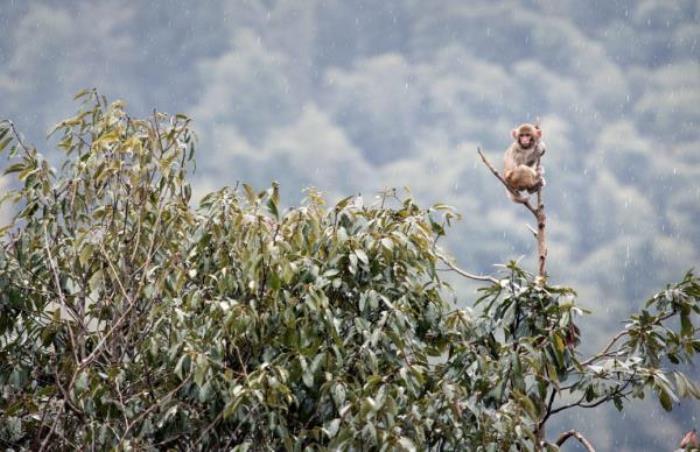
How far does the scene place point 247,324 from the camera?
455 centimetres

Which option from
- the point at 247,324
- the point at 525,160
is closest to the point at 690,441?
the point at 247,324

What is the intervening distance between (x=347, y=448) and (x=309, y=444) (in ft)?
1.82

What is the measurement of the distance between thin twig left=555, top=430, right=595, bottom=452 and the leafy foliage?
24cm

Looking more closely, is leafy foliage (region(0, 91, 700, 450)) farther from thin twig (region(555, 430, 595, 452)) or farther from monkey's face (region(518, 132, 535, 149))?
monkey's face (region(518, 132, 535, 149))

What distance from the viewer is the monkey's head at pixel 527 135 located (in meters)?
8.26

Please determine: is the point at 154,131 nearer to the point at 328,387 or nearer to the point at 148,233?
the point at 148,233

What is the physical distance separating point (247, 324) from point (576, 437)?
2.18 m

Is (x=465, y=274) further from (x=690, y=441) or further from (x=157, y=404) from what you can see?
(x=157, y=404)

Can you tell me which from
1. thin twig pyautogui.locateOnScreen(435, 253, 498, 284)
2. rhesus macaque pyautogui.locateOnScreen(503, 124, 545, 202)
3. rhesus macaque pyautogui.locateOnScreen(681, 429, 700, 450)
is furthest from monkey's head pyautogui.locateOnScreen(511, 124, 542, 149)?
rhesus macaque pyautogui.locateOnScreen(681, 429, 700, 450)

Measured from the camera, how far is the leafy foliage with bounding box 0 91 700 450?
4641 millimetres

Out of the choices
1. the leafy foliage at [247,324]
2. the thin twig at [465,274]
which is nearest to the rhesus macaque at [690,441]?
the leafy foliage at [247,324]

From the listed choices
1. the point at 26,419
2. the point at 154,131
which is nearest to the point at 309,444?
the point at 26,419

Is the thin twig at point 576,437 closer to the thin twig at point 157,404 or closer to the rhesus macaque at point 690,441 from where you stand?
the rhesus macaque at point 690,441

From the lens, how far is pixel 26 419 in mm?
5008
